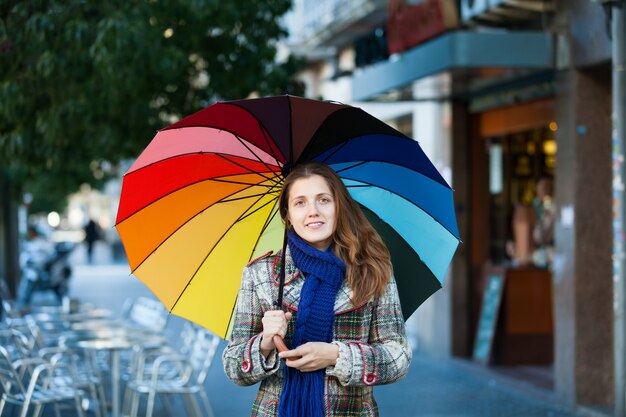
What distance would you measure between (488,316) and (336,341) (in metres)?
9.07

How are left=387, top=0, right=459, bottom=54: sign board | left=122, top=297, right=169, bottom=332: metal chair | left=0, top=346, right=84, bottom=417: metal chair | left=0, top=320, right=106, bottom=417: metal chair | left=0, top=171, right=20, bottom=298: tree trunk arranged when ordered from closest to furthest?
left=0, top=346, right=84, bottom=417: metal chair → left=0, top=320, right=106, bottom=417: metal chair → left=122, top=297, right=169, bottom=332: metal chair → left=387, top=0, right=459, bottom=54: sign board → left=0, top=171, right=20, bottom=298: tree trunk

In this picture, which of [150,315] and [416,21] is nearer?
[150,315]

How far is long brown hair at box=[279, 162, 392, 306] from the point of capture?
3799mm

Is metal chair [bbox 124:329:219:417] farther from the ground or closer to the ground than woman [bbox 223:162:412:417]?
closer to the ground

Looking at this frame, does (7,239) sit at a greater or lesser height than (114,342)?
greater

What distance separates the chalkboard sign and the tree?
3.31 m

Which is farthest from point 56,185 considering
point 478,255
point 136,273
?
point 136,273

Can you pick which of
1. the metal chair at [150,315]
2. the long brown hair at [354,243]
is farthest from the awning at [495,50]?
→ the long brown hair at [354,243]

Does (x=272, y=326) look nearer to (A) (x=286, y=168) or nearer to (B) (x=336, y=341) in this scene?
(B) (x=336, y=341)

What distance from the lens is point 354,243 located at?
12.8 ft

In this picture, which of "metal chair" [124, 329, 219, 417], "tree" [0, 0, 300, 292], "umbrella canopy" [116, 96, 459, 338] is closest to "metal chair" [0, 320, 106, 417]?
"metal chair" [124, 329, 219, 417]

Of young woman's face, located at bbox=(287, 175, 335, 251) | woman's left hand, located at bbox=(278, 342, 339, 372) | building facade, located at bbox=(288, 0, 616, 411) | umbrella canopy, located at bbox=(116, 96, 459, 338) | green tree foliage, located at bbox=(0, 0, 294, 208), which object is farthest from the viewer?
building facade, located at bbox=(288, 0, 616, 411)

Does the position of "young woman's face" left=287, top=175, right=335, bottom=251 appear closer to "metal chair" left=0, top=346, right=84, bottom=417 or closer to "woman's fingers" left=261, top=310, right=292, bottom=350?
"woman's fingers" left=261, top=310, right=292, bottom=350

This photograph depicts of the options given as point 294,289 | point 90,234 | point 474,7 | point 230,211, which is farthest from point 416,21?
point 90,234
